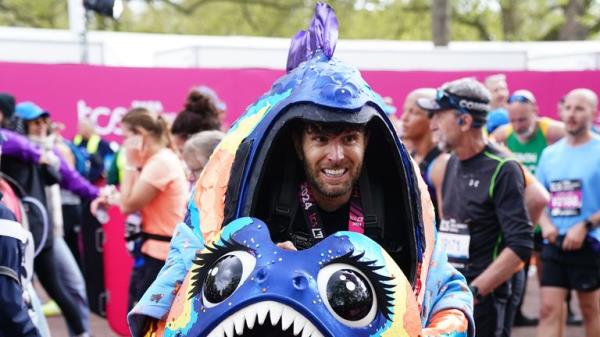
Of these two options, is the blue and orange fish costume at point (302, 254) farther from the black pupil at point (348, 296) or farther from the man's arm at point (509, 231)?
the man's arm at point (509, 231)

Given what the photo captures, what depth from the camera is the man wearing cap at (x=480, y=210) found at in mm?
5137

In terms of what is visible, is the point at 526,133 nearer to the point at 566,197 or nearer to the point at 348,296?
the point at 566,197

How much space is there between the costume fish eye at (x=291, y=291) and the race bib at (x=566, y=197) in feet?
15.3

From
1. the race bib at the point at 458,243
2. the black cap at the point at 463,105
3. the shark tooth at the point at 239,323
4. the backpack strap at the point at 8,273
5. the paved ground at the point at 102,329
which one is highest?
the black cap at the point at 463,105

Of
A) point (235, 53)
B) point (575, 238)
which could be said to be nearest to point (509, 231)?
point (575, 238)

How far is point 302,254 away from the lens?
8.46ft

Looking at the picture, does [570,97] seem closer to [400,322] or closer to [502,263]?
[502,263]

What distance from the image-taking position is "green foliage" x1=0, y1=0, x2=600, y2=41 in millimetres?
30484

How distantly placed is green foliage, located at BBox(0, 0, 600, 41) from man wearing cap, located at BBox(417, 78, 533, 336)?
24555 mm

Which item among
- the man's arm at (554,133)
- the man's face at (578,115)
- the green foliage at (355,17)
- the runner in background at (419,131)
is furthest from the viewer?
the green foliage at (355,17)

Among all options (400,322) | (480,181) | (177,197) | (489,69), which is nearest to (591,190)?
(480,181)

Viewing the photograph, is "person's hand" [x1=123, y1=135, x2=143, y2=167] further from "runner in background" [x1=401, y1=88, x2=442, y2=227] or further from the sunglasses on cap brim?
the sunglasses on cap brim

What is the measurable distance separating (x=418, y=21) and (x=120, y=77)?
20.9 m

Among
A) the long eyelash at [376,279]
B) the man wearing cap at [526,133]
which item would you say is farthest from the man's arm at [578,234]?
the long eyelash at [376,279]
